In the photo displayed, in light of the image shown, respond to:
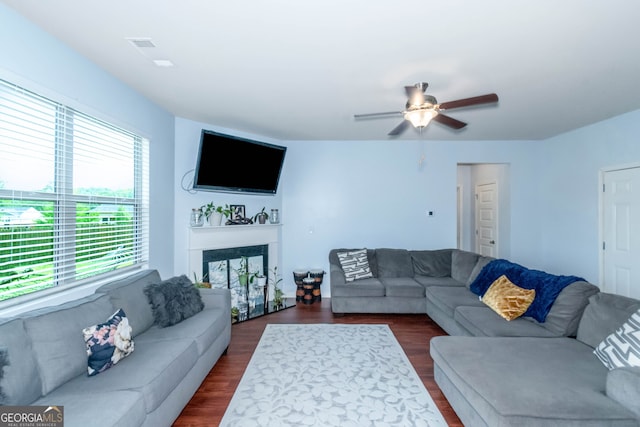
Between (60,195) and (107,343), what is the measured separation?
1240mm

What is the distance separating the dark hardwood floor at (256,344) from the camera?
6.97 ft

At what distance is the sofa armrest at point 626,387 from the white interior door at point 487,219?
4337 mm

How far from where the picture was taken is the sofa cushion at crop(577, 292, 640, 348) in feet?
6.56

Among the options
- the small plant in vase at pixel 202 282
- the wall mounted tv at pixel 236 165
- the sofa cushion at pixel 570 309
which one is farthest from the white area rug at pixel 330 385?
the wall mounted tv at pixel 236 165

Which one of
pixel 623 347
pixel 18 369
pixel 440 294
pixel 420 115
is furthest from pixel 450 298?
pixel 18 369

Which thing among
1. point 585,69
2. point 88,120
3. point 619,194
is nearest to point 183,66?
point 88,120

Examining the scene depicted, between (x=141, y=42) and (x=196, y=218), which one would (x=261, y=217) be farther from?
(x=141, y=42)

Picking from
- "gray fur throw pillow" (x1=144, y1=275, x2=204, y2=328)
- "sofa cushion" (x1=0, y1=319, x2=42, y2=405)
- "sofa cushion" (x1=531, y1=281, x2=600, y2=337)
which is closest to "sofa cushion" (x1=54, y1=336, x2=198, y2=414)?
"sofa cushion" (x1=0, y1=319, x2=42, y2=405)

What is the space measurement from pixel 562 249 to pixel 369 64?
452 centimetres

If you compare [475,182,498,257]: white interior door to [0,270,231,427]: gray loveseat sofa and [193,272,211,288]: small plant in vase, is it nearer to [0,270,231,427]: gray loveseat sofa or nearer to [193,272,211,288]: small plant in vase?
[193,272,211,288]: small plant in vase

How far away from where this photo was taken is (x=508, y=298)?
2832 mm

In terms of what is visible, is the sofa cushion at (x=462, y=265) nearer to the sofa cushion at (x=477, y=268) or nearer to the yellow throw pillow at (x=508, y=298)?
the sofa cushion at (x=477, y=268)

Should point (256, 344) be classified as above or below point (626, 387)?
below

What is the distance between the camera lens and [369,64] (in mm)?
2428
